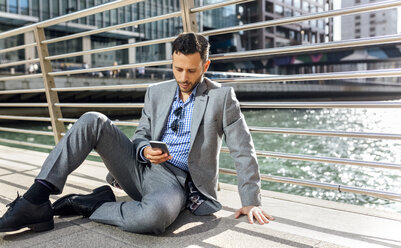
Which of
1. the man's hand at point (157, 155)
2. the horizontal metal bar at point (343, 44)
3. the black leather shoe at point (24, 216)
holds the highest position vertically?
the horizontal metal bar at point (343, 44)

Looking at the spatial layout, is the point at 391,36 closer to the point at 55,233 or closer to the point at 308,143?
the point at 55,233

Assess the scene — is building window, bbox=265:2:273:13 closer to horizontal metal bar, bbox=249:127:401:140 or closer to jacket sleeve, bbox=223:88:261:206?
horizontal metal bar, bbox=249:127:401:140

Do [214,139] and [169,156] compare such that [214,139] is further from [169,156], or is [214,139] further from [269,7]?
[269,7]

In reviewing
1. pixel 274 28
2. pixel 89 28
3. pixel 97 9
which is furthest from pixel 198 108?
pixel 274 28

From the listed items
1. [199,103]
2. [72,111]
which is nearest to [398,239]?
[199,103]

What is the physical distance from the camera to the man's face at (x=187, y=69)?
2156 millimetres

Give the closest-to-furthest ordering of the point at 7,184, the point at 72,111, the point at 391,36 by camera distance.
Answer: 1. the point at 391,36
2. the point at 7,184
3. the point at 72,111

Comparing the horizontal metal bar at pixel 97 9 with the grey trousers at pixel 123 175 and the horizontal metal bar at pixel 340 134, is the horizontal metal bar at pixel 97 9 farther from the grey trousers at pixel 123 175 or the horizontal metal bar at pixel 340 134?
the horizontal metal bar at pixel 340 134

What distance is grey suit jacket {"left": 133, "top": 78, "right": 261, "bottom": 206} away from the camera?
2225 millimetres

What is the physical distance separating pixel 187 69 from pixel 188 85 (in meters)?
0.11

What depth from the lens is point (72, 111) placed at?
1955 centimetres

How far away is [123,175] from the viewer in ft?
7.72

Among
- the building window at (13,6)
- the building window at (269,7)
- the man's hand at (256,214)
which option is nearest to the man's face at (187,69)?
the man's hand at (256,214)

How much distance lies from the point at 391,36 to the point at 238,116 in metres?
1.00
